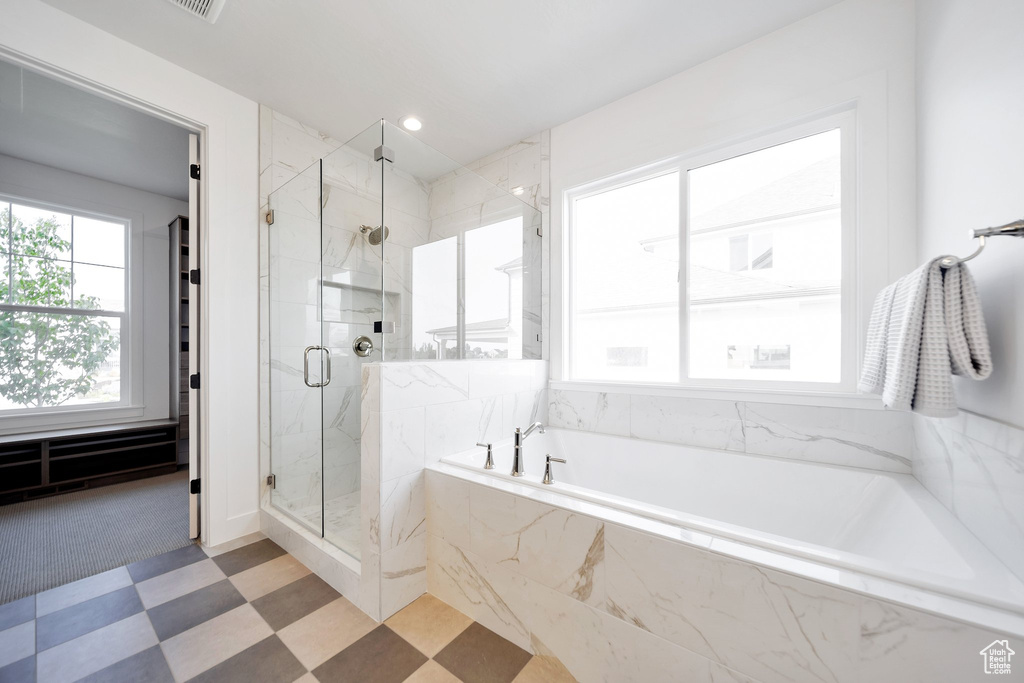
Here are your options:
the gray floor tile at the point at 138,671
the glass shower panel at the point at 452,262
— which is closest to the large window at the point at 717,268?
the glass shower panel at the point at 452,262

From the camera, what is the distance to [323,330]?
6.32 ft

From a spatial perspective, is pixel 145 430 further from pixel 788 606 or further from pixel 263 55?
pixel 788 606

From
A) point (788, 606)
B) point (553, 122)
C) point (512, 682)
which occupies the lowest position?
point (512, 682)

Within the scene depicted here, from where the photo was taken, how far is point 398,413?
4.92ft

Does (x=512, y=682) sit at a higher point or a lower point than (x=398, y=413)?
lower

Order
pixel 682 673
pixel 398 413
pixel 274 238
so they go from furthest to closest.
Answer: pixel 274 238, pixel 398 413, pixel 682 673

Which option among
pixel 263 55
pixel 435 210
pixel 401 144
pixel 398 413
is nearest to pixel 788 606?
pixel 398 413

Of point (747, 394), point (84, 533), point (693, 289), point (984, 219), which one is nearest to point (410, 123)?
point (693, 289)

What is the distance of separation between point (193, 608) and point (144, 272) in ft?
11.5

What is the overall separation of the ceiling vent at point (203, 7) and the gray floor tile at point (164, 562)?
8.19ft

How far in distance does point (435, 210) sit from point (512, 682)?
73.6 inches

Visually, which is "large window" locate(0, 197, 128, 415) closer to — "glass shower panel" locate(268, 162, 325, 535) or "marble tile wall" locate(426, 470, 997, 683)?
"glass shower panel" locate(268, 162, 325, 535)

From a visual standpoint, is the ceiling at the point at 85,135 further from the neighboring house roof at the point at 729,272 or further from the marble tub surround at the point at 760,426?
the marble tub surround at the point at 760,426

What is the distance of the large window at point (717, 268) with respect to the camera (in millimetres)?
1704
